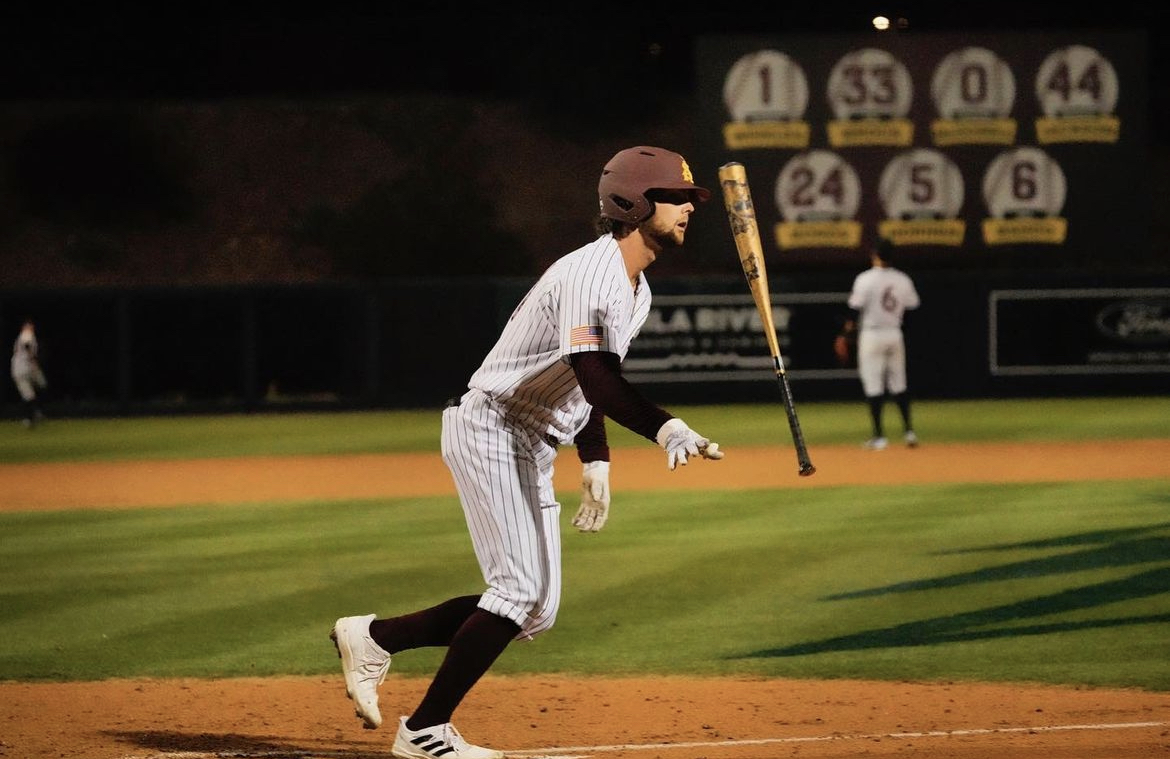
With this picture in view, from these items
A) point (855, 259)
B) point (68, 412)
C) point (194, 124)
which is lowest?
point (68, 412)

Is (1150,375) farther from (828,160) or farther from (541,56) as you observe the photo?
(541,56)

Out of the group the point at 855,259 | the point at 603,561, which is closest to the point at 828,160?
the point at 855,259

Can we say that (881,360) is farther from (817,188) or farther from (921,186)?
(921,186)

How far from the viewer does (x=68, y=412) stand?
25438 mm

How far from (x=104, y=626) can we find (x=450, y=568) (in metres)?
2.21

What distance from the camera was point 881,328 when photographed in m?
17.5

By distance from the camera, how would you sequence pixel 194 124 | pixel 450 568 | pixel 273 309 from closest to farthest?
1. pixel 450 568
2. pixel 273 309
3. pixel 194 124

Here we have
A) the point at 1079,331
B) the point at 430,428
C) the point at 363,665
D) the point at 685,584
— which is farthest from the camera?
the point at 1079,331

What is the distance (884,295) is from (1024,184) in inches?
286

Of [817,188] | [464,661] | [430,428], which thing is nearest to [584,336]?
[464,661]

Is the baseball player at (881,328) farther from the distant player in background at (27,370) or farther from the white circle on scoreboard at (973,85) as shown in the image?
the distant player in background at (27,370)

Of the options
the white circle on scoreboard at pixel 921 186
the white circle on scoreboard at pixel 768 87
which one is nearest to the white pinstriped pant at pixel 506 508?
the white circle on scoreboard at pixel 768 87

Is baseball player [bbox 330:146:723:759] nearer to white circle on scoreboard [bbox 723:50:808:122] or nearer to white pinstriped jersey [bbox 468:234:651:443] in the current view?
white pinstriped jersey [bbox 468:234:651:443]

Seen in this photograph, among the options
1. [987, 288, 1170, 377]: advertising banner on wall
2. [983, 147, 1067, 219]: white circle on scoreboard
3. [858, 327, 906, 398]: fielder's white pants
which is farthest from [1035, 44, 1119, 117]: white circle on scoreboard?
[858, 327, 906, 398]: fielder's white pants
